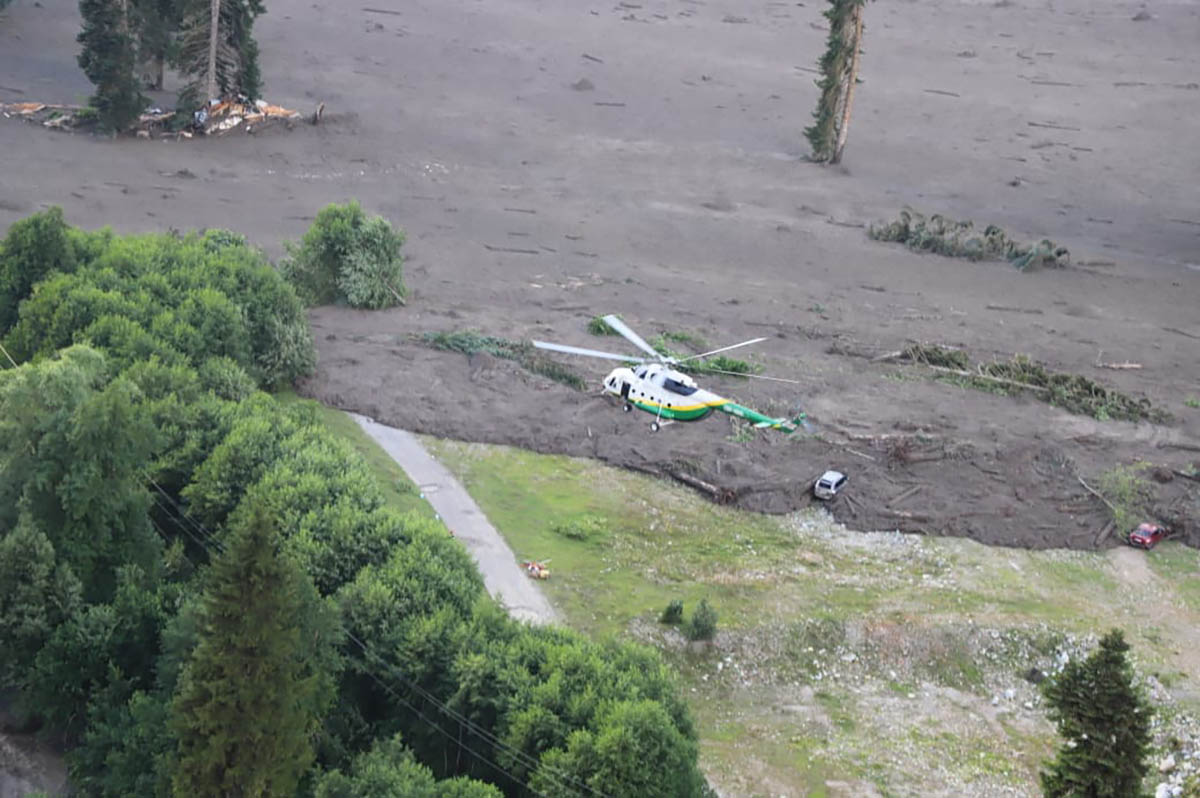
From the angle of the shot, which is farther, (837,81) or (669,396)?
(837,81)

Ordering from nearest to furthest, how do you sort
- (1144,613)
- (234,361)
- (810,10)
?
1. (1144,613)
2. (234,361)
3. (810,10)

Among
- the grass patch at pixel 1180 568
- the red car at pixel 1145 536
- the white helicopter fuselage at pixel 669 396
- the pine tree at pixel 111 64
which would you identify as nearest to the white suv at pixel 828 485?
the white helicopter fuselage at pixel 669 396

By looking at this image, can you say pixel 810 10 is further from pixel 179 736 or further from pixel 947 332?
pixel 179 736

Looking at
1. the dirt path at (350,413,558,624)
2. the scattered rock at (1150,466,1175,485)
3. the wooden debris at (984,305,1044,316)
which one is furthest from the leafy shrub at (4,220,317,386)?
the wooden debris at (984,305,1044,316)

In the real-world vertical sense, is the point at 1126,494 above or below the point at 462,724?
above

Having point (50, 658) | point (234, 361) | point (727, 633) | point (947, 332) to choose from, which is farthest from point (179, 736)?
point (947, 332)

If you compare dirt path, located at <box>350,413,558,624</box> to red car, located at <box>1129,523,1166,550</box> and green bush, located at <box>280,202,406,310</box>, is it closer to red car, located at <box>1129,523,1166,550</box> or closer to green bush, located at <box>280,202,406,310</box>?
green bush, located at <box>280,202,406,310</box>

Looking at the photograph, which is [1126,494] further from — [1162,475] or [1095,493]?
[1162,475]

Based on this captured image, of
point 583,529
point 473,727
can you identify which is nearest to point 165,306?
point 583,529

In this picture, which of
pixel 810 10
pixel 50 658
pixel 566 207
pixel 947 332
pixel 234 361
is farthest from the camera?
pixel 810 10
